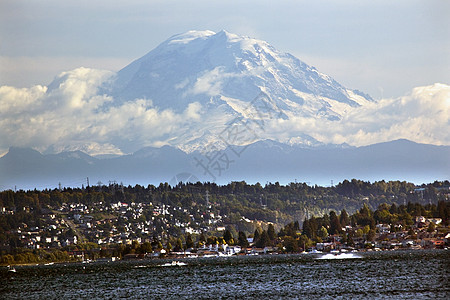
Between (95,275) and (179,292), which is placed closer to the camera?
(179,292)

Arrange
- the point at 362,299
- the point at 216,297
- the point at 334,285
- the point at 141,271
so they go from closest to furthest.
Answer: the point at 362,299
the point at 216,297
the point at 334,285
the point at 141,271

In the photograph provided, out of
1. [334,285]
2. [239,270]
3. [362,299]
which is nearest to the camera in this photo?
[362,299]

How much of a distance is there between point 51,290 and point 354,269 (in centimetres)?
5171

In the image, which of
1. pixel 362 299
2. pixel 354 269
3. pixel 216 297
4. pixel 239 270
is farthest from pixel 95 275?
pixel 362 299

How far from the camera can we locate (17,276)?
178500 millimetres

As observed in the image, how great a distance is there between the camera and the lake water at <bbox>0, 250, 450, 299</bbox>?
115 meters

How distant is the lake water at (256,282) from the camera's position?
4528 inches

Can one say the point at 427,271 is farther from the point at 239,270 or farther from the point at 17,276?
the point at 17,276

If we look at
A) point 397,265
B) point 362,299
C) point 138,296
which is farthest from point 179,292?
point 397,265

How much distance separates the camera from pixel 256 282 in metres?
135

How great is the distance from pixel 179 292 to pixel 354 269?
41676mm

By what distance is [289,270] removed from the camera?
162 metres

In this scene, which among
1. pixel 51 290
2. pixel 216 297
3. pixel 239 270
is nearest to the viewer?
pixel 216 297

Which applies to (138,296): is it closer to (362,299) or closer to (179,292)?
(179,292)
